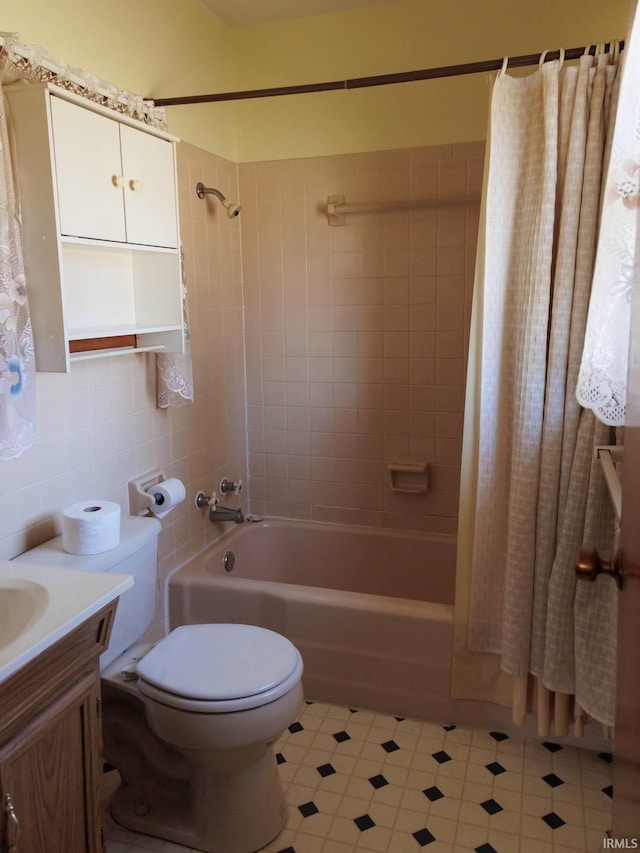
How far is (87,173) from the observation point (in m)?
1.83

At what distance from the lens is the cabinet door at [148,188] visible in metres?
2.01

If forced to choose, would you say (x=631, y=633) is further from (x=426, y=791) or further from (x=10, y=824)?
(x=426, y=791)

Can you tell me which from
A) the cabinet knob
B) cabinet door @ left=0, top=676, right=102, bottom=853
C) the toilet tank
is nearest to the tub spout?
the toilet tank

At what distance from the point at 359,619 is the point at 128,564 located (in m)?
0.88

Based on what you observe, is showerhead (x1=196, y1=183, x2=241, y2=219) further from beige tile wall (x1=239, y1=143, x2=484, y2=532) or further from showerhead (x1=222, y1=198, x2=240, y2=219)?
beige tile wall (x1=239, y1=143, x2=484, y2=532)

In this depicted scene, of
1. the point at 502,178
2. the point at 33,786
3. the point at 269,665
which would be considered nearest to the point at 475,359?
the point at 502,178

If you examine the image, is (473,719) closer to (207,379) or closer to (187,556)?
(187,556)

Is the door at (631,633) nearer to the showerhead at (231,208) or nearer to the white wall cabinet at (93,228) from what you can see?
the white wall cabinet at (93,228)

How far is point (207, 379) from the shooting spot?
2.95 metres

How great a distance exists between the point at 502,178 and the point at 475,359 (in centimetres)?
55

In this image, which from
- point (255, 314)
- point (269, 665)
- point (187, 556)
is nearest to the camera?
point (269, 665)

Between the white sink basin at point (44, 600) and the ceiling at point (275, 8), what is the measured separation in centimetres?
230

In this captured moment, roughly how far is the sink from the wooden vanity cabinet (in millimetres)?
120

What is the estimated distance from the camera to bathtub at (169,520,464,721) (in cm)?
243
